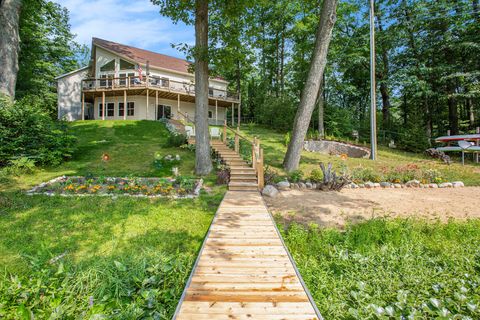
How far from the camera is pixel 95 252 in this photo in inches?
153

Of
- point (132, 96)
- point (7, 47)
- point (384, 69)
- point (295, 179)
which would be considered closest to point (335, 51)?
point (384, 69)

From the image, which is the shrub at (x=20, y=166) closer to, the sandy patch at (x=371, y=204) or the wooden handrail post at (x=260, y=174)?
the wooden handrail post at (x=260, y=174)

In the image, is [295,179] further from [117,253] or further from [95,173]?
[95,173]

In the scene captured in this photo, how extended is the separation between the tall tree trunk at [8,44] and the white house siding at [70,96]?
12.0 metres

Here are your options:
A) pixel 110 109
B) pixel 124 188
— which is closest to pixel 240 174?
pixel 124 188

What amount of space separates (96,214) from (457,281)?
6.35 m

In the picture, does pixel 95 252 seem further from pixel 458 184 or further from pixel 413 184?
pixel 458 184

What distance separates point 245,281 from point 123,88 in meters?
20.6

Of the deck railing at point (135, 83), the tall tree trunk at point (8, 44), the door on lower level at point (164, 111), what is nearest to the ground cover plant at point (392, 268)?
the tall tree trunk at point (8, 44)

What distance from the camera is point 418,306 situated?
8.45 ft

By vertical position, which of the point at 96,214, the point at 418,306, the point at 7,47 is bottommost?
the point at 418,306

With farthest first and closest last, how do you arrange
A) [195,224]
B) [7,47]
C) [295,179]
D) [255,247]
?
[7,47] → [295,179] → [195,224] → [255,247]

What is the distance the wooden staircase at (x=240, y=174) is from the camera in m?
7.81

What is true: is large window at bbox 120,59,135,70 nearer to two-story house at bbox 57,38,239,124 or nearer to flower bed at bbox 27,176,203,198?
two-story house at bbox 57,38,239,124
